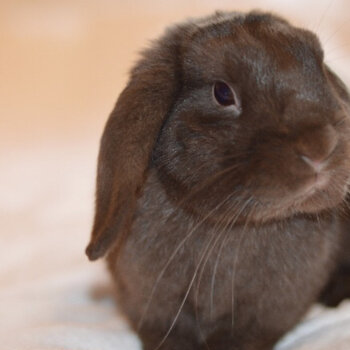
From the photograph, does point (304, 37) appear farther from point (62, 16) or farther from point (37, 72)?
point (62, 16)

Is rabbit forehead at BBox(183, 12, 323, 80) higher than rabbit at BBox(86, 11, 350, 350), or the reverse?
rabbit forehead at BBox(183, 12, 323, 80)

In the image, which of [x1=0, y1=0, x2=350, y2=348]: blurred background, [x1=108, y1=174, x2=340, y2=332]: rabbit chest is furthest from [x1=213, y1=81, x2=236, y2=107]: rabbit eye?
[x1=0, y1=0, x2=350, y2=348]: blurred background

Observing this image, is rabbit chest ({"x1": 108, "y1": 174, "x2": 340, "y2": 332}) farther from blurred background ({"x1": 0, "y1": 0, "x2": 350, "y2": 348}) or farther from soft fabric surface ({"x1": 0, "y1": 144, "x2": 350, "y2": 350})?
blurred background ({"x1": 0, "y1": 0, "x2": 350, "y2": 348})

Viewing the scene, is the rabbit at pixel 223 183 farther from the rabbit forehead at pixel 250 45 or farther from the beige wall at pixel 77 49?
the beige wall at pixel 77 49

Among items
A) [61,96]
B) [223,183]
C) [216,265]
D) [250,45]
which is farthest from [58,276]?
[61,96]

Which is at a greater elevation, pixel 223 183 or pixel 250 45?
pixel 250 45

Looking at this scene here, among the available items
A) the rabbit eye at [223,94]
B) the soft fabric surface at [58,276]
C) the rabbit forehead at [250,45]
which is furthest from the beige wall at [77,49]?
the rabbit eye at [223,94]

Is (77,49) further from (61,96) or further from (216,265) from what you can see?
(216,265)
